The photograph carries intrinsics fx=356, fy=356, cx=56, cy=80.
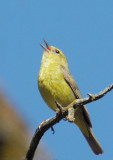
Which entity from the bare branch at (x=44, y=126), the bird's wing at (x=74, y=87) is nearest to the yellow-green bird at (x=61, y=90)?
the bird's wing at (x=74, y=87)

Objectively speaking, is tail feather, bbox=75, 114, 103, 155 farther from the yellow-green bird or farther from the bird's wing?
the bird's wing

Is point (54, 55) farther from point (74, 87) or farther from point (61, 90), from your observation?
point (61, 90)

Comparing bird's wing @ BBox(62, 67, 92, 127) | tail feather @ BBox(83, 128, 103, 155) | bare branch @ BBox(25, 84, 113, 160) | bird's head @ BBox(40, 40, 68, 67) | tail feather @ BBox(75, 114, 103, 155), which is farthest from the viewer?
bird's head @ BBox(40, 40, 68, 67)

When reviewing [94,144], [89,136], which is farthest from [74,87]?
[94,144]

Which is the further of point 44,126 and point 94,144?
point 94,144

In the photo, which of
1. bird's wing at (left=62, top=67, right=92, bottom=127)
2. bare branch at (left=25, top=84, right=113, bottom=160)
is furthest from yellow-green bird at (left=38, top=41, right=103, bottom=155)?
bare branch at (left=25, top=84, right=113, bottom=160)

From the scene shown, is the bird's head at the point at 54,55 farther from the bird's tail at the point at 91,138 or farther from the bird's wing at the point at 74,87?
the bird's tail at the point at 91,138

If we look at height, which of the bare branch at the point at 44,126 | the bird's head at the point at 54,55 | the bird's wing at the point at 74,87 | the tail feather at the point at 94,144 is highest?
the bird's head at the point at 54,55
